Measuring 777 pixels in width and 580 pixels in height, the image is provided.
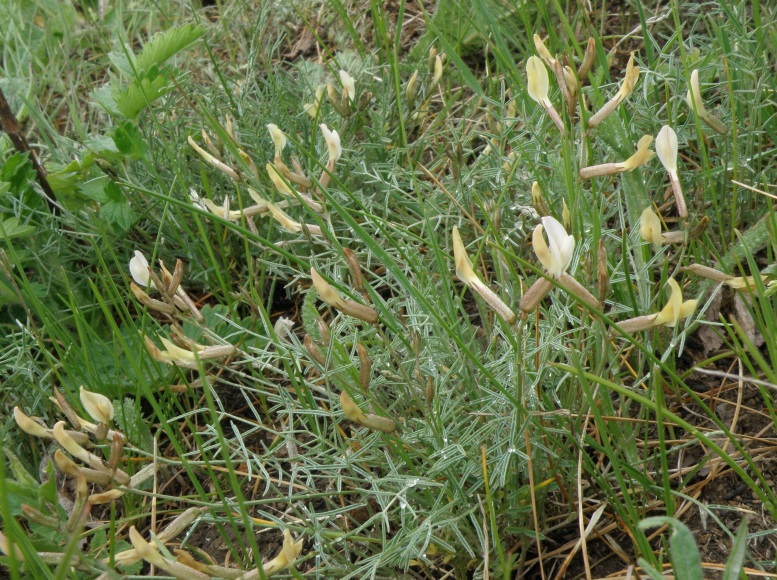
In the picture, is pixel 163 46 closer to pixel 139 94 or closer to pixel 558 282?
pixel 139 94

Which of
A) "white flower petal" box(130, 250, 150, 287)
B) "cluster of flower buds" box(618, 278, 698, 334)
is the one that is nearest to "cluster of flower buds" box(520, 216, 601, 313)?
"cluster of flower buds" box(618, 278, 698, 334)

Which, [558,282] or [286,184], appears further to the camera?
[286,184]

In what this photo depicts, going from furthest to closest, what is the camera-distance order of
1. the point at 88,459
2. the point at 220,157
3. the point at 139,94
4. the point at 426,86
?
1. the point at 426,86
2. the point at 139,94
3. the point at 220,157
4. the point at 88,459

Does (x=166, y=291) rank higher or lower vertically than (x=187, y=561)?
higher

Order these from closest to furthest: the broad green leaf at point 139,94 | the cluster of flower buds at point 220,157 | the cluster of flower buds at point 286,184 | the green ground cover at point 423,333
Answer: the green ground cover at point 423,333 < the cluster of flower buds at point 286,184 < the cluster of flower buds at point 220,157 < the broad green leaf at point 139,94

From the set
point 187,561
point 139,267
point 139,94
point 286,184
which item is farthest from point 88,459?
A: point 139,94

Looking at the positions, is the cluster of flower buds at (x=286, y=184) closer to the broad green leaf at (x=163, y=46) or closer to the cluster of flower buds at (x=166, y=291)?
the cluster of flower buds at (x=166, y=291)

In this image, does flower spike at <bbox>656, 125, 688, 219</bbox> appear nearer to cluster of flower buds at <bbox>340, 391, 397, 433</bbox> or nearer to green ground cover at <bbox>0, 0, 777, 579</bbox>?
green ground cover at <bbox>0, 0, 777, 579</bbox>

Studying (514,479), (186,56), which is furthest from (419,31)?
(514,479)

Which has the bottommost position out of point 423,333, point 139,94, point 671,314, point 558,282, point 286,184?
point 423,333

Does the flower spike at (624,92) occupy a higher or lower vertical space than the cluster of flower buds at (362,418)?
higher

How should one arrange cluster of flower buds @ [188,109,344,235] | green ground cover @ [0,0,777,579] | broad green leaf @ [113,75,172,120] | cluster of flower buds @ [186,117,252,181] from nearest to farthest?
1. green ground cover @ [0,0,777,579]
2. cluster of flower buds @ [188,109,344,235]
3. cluster of flower buds @ [186,117,252,181]
4. broad green leaf @ [113,75,172,120]

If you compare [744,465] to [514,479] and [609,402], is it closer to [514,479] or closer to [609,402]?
[609,402]

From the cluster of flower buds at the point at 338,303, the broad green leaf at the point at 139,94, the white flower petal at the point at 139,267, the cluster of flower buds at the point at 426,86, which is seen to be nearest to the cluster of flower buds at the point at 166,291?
Answer: the white flower petal at the point at 139,267
